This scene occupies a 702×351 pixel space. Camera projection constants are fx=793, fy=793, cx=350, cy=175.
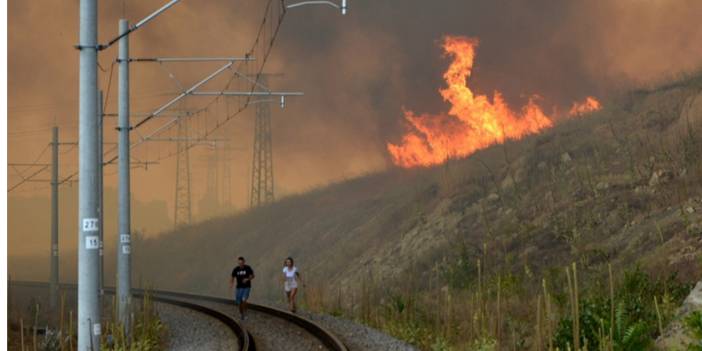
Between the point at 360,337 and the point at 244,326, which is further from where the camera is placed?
the point at 244,326

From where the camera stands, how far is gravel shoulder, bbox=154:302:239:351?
19.0 meters

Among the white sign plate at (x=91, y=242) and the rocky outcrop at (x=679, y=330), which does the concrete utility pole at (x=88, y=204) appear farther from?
the rocky outcrop at (x=679, y=330)

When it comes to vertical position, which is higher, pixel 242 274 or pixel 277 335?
pixel 242 274

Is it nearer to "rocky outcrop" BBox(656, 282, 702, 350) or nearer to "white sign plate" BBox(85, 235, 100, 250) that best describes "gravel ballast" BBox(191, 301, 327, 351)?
"white sign plate" BBox(85, 235, 100, 250)

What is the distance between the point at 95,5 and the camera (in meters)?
14.1

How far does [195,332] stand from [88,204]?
364 inches

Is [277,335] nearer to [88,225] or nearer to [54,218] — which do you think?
[88,225]

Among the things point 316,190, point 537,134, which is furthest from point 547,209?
point 316,190

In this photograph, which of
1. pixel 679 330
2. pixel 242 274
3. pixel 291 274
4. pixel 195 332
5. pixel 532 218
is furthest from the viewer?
pixel 532 218

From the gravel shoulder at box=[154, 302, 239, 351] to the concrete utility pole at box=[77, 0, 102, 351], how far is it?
5.04 m

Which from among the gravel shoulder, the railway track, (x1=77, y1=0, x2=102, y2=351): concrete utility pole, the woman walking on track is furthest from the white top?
(x1=77, y1=0, x2=102, y2=351): concrete utility pole

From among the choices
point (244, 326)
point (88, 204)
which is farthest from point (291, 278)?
point (88, 204)

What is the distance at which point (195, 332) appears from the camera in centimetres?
2189

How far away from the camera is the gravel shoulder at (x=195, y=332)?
19.0 metres
